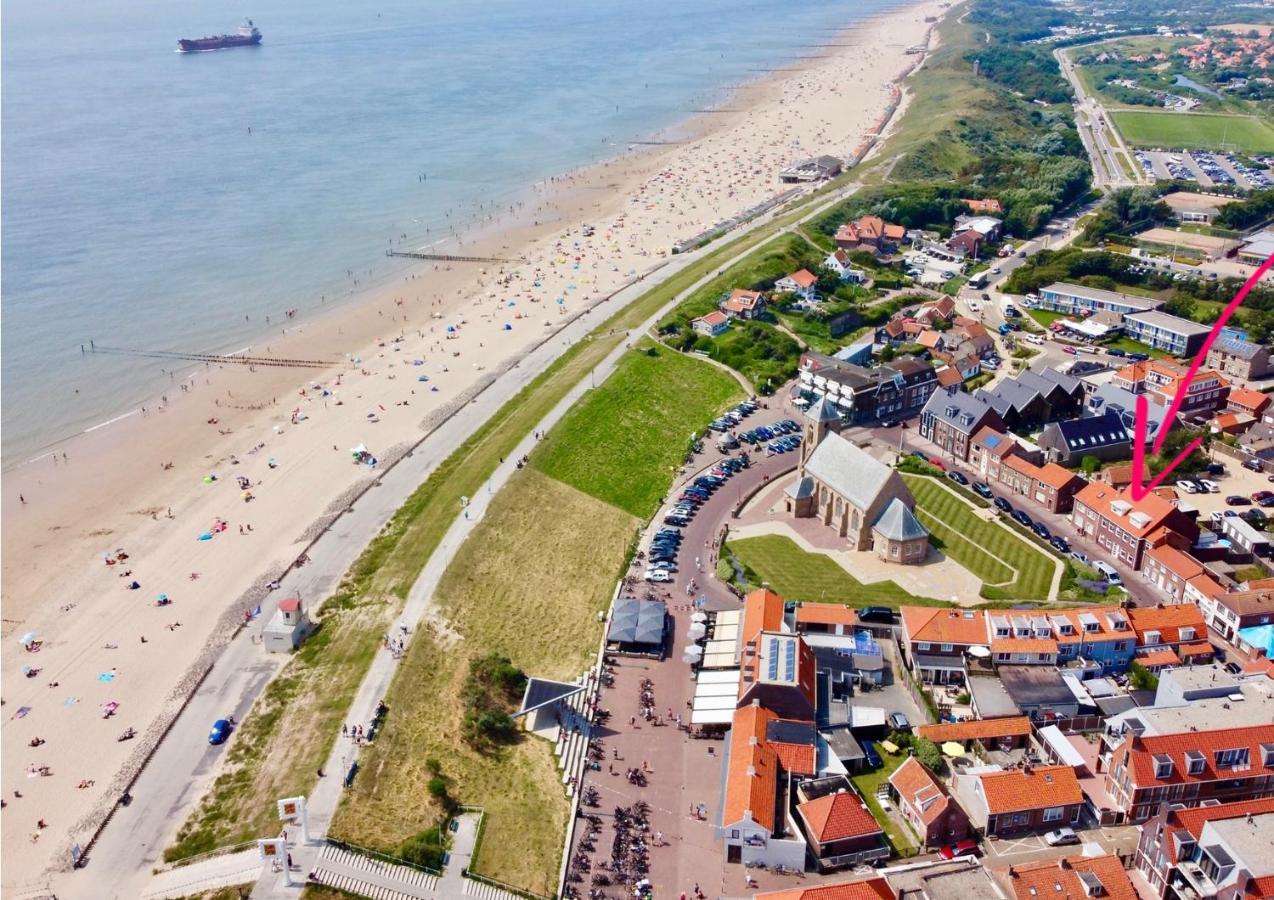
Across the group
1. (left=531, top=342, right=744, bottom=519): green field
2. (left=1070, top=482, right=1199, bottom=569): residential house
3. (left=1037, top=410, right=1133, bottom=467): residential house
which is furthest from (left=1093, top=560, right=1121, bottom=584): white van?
(left=531, top=342, right=744, bottom=519): green field

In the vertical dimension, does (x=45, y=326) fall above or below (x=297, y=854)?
above

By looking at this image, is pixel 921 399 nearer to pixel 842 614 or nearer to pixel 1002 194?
pixel 842 614

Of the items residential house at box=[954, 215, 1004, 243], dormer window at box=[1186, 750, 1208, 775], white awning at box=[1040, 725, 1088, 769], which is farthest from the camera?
residential house at box=[954, 215, 1004, 243]

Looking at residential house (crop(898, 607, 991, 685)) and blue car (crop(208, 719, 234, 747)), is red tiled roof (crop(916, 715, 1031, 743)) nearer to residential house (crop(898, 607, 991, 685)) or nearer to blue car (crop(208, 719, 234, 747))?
residential house (crop(898, 607, 991, 685))

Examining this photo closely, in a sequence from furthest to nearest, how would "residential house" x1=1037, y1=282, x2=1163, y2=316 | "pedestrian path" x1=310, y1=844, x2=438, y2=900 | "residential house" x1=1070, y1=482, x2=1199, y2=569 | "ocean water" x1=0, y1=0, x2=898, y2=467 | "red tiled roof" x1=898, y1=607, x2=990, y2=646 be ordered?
1. "residential house" x1=1037, y1=282, x2=1163, y2=316
2. "ocean water" x1=0, y1=0, x2=898, y2=467
3. "residential house" x1=1070, y1=482, x2=1199, y2=569
4. "red tiled roof" x1=898, y1=607, x2=990, y2=646
5. "pedestrian path" x1=310, y1=844, x2=438, y2=900

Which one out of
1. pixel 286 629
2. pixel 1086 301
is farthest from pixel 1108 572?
pixel 1086 301

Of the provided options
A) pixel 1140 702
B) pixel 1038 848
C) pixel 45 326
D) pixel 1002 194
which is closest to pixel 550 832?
pixel 1038 848

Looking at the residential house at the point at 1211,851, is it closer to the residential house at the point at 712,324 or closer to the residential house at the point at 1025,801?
the residential house at the point at 1025,801
